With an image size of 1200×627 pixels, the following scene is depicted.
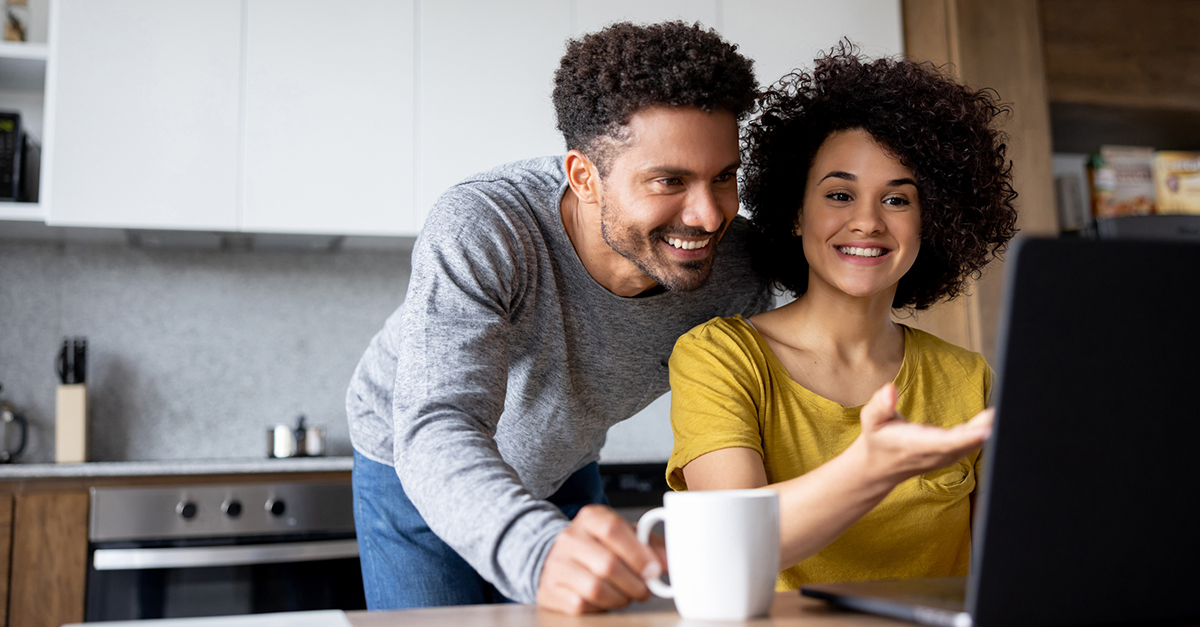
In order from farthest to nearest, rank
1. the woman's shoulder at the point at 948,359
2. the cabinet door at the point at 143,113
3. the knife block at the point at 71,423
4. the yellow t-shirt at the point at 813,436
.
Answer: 1. the knife block at the point at 71,423
2. the cabinet door at the point at 143,113
3. the woman's shoulder at the point at 948,359
4. the yellow t-shirt at the point at 813,436

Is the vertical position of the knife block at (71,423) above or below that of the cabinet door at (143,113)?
below

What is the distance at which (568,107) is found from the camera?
1.28 meters

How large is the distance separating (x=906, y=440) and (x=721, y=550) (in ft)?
0.50

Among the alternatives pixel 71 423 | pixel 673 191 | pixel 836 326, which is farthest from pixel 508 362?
pixel 71 423

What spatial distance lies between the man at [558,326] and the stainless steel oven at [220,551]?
665 millimetres

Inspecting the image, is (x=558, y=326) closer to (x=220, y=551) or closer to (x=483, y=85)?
(x=220, y=551)

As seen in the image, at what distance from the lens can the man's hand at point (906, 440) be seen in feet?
1.94

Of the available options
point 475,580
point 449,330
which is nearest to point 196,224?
point 475,580

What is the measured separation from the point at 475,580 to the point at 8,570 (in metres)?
1.27

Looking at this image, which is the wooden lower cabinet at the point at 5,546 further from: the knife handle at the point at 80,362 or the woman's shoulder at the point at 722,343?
the woman's shoulder at the point at 722,343

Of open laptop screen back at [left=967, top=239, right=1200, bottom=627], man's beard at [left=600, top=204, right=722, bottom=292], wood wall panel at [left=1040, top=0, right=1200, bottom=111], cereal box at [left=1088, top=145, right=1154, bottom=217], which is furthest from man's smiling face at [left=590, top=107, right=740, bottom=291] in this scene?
cereal box at [left=1088, top=145, right=1154, bottom=217]

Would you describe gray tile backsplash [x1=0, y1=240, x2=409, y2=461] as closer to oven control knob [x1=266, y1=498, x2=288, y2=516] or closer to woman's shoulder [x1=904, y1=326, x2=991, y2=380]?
oven control knob [x1=266, y1=498, x2=288, y2=516]

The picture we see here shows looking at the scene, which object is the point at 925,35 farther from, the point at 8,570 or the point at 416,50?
the point at 8,570

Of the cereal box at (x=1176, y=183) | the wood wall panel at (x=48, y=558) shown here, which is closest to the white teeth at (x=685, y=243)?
the wood wall panel at (x=48, y=558)
